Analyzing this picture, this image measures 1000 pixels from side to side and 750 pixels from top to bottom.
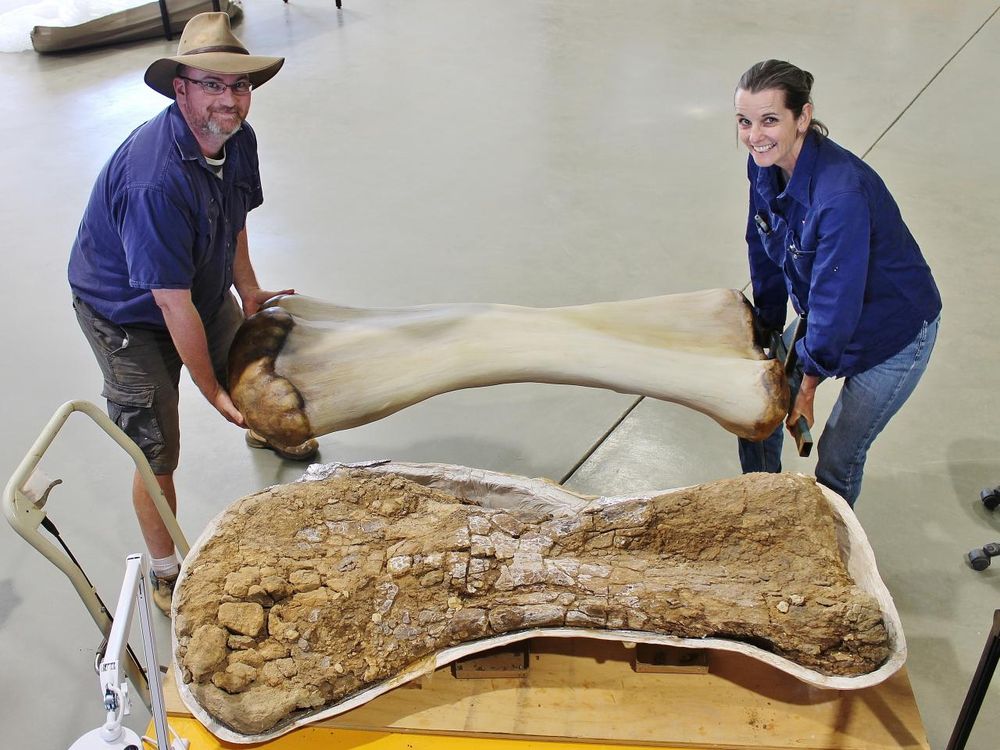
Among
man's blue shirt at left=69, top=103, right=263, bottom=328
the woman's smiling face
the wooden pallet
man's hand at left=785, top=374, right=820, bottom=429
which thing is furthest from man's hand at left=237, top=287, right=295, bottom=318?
man's hand at left=785, top=374, right=820, bottom=429

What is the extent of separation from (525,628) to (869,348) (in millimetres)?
1138

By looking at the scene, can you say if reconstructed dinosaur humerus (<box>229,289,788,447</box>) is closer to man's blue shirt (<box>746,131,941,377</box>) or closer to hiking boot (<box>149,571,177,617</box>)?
man's blue shirt (<box>746,131,941,377</box>)

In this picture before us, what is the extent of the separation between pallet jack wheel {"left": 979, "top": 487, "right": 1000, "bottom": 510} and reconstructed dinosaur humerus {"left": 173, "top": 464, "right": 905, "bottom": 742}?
1.20 m

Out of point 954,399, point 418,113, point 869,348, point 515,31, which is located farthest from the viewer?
point 515,31

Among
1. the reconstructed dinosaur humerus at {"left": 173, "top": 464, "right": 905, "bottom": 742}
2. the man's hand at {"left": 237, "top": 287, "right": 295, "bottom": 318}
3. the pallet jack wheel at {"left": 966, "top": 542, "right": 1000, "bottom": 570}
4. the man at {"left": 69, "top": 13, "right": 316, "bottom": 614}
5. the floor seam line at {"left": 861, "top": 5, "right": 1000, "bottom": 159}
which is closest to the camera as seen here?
the reconstructed dinosaur humerus at {"left": 173, "top": 464, "right": 905, "bottom": 742}

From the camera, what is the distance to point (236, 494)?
3.22 m

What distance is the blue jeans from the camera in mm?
2314

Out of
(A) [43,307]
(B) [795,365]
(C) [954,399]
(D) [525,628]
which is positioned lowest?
(C) [954,399]

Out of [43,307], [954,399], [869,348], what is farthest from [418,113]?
[869,348]

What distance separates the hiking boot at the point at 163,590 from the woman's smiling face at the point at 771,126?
212 cm

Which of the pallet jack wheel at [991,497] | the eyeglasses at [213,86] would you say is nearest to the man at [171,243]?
the eyeglasses at [213,86]

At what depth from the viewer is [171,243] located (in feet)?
7.13

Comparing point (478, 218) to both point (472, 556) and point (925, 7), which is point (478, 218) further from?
point (925, 7)

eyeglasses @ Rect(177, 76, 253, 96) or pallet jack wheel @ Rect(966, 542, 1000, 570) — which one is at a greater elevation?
eyeglasses @ Rect(177, 76, 253, 96)
